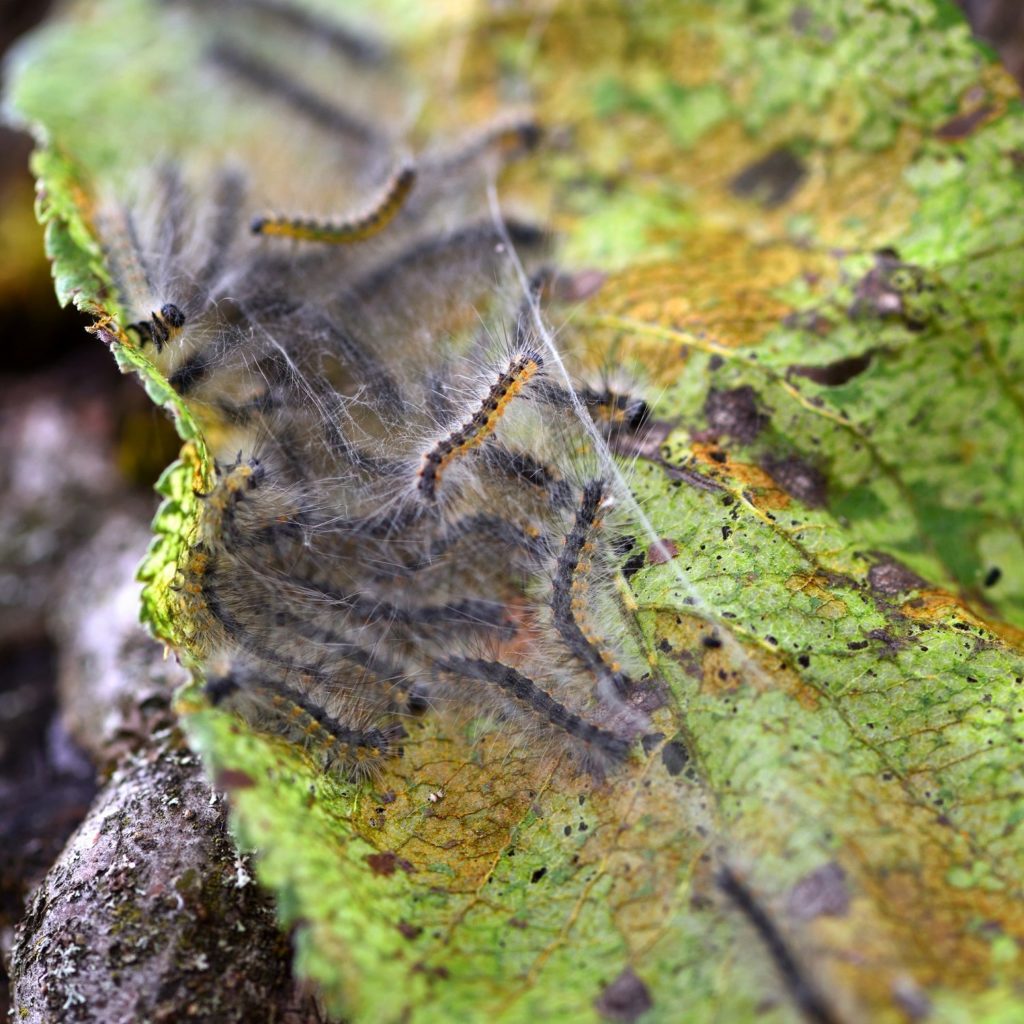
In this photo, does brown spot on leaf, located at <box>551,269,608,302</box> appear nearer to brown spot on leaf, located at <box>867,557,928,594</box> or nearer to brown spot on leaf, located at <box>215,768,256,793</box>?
brown spot on leaf, located at <box>867,557,928,594</box>

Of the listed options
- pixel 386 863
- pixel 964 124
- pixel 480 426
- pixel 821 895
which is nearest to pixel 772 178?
pixel 964 124

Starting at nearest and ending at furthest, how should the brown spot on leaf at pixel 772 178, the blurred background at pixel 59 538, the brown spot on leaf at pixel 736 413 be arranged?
1. the brown spot on leaf at pixel 736 413
2. the blurred background at pixel 59 538
3. the brown spot on leaf at pixel 772 178

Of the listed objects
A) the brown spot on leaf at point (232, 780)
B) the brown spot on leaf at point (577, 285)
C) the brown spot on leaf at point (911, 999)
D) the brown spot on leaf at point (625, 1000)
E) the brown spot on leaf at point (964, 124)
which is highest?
the brown spot on leaf at point (964, 124)

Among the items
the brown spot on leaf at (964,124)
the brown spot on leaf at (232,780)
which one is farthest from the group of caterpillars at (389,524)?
the brown spot on leaf at (964,124)

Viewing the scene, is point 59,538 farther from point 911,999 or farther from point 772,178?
point 911,999

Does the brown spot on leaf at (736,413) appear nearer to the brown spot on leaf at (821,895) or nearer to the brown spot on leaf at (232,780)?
the brown spot on leaf at (821,895)

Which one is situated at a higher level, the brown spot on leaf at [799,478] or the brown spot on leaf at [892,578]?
the brown spot on leaf at [799,478]
